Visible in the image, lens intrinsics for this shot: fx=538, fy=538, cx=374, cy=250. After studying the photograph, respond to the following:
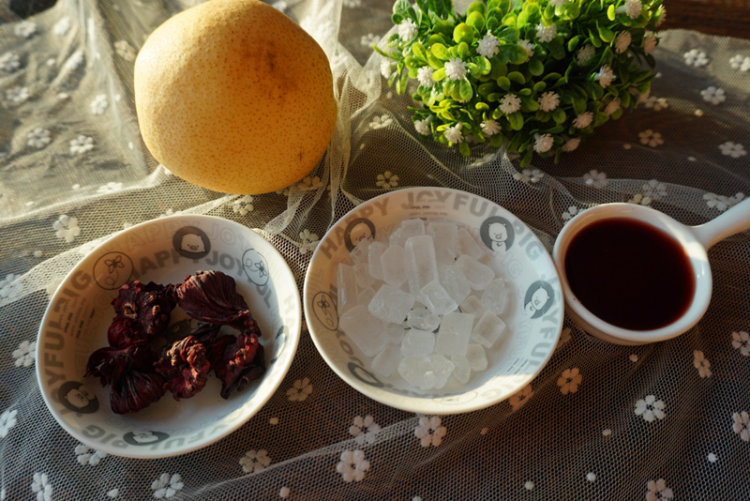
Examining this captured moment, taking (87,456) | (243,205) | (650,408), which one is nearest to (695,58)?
(650,408)

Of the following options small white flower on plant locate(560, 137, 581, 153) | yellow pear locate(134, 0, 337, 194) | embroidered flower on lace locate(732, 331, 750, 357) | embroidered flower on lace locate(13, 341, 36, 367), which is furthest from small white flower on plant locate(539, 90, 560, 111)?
embroidered flower on lace locate(13, 341, 36, 367)

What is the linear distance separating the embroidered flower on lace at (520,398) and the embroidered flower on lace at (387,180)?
0.43m

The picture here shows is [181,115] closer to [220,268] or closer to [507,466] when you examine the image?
[220,268]

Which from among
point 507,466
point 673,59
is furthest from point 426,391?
point 673,59

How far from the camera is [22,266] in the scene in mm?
952

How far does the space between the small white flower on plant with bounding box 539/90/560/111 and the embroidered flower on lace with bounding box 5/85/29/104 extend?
1.06 meters

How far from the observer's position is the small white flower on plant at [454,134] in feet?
3.17

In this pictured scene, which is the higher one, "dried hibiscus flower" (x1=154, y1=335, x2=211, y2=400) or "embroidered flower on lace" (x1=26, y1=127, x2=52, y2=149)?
"embroidered flower on lace" (x1=26, y1=127, x2=52, y2=149)

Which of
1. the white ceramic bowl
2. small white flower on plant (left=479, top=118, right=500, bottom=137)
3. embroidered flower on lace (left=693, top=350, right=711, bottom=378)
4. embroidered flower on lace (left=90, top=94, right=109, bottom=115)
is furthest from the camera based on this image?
embroidered flower on lace (left=90, top=94, right=109, bottom=115)

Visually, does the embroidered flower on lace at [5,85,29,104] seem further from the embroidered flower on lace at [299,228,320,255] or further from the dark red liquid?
the dark red liquid

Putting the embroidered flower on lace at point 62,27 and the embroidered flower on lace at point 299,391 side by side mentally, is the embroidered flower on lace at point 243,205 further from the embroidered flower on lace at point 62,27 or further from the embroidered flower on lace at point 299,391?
the embroidered flower on lace at point 62,27

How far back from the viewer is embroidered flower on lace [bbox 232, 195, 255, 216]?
0.98m

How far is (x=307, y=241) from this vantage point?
36.6 inches

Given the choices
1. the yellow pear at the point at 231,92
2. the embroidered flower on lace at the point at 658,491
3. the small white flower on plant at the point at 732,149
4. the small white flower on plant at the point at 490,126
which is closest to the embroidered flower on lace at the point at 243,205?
the yellow pear at the point at 231,92
